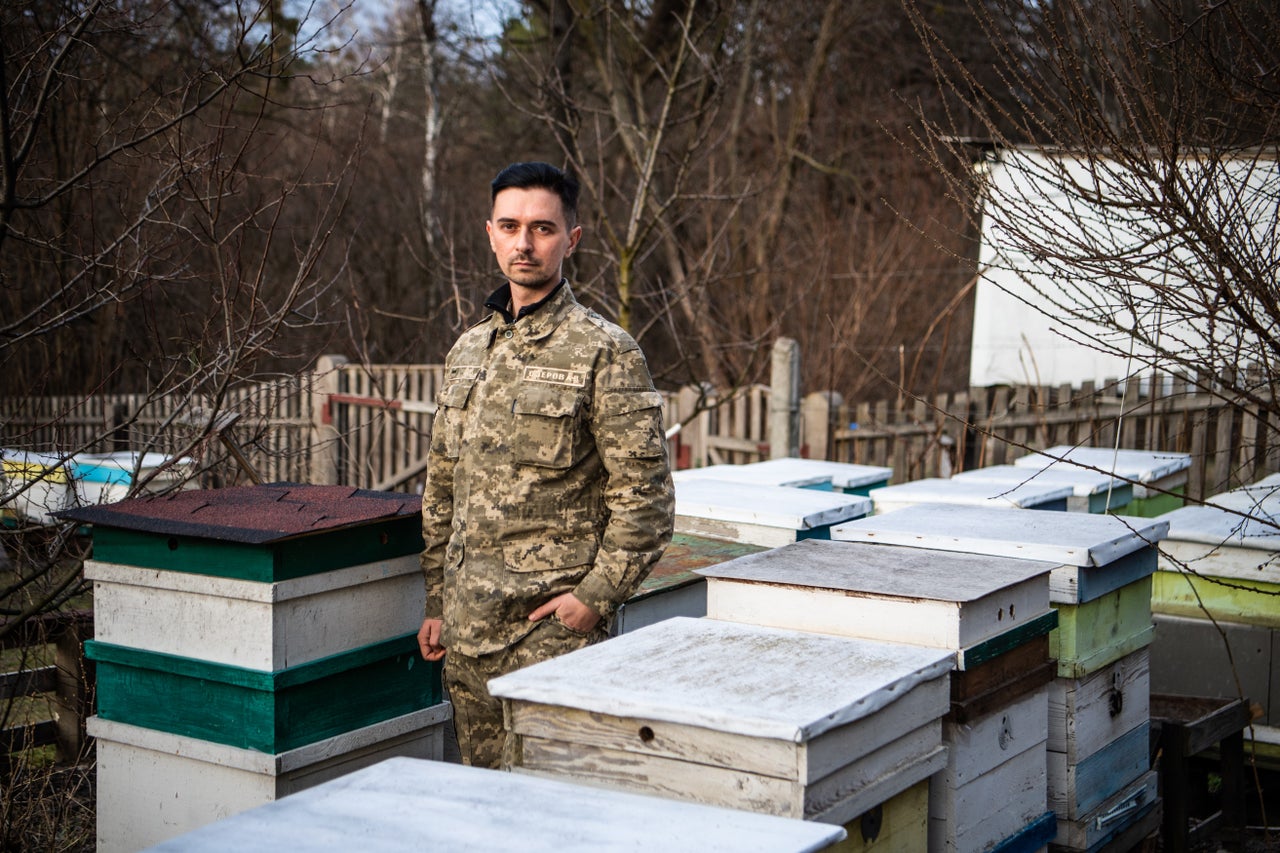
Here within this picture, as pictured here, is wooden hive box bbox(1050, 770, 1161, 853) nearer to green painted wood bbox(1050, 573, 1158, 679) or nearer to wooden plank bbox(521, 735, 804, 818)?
green painted wood bbox(1050, 573, 1158, 679)

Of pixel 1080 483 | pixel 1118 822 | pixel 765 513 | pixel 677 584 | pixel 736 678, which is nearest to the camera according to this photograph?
pixel 736 678

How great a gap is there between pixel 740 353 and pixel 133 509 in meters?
11.3

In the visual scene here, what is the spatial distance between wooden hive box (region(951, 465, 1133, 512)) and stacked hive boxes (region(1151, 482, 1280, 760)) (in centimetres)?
49

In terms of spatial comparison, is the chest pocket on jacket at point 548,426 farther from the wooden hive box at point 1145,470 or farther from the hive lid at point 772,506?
the wooden hive box at point 1145,470

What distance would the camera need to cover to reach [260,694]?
335cm

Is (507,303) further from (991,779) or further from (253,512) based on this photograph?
(991,779)

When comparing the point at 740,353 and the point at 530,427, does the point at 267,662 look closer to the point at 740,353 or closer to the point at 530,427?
the point at 530,427

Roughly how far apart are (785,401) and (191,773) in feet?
22.0

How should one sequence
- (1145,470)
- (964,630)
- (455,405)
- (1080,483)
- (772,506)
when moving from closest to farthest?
1. (964,630)
2. (455,405)
3. (772,506)
4. (1080,483)
5. (1145,470)

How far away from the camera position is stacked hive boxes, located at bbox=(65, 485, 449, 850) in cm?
335

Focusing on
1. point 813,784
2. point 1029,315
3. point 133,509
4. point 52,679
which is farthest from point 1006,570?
point 1029,315

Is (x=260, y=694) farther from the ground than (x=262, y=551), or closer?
closer

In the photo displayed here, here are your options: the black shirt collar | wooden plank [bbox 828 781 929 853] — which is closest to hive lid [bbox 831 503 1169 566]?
wooden plank [bbox 828 781 929 853]

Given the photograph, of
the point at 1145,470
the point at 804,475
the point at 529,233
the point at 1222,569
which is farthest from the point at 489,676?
the point at 1145,470
